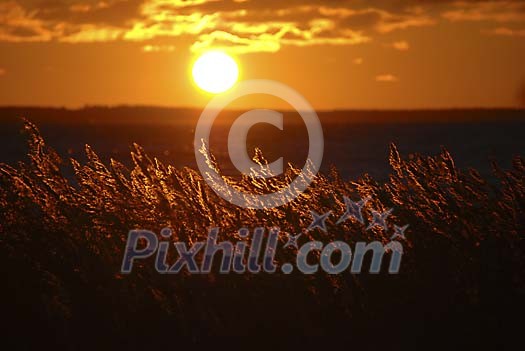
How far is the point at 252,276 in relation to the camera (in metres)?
8.13

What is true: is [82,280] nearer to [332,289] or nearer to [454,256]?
[332,289]

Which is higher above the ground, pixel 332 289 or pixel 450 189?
pixel 450 189

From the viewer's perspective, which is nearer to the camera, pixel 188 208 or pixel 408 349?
pixel 408 349

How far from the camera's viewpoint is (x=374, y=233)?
835 cm

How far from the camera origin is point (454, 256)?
811 centimetres

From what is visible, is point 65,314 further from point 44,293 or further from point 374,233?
point 374,233

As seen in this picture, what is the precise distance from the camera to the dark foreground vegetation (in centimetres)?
792

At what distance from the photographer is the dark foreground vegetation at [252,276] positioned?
26.0ft

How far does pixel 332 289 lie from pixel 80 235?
7.12 feet

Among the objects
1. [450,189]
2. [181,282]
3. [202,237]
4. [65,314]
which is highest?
[450,189]

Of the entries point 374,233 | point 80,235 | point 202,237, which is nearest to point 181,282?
point 202,237

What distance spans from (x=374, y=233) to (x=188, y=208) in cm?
156

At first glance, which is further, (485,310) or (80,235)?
(80,235)

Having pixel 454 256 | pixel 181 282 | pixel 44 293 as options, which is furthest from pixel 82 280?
pixel 454 256
